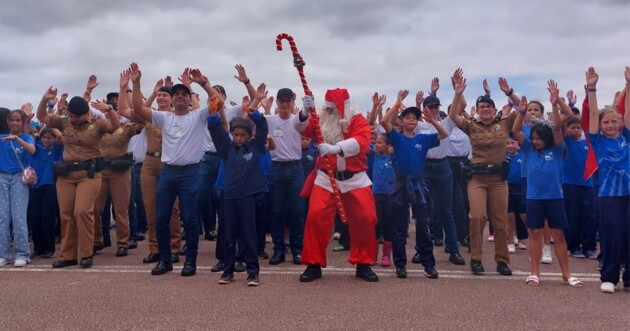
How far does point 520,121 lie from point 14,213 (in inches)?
252

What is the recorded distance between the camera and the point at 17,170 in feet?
22.4

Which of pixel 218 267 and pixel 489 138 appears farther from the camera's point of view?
pixel 218 267

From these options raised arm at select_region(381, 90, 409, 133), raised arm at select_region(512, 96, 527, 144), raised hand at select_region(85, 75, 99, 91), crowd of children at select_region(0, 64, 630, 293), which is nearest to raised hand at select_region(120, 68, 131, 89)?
crowd of children at select_region(0, 64, 630, 293)

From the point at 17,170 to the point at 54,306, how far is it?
9.69ft

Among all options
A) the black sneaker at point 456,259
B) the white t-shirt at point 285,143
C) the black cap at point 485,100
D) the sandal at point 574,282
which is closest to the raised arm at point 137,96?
the white t-shirt at point 285,143

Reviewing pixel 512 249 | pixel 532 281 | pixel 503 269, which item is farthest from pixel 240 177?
pixel 512 249

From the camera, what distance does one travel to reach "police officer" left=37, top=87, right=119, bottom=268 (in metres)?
6.49

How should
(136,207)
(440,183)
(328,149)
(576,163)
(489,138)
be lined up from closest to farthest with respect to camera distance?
(328,149) < (489,138) < (440,183) < (576,163) < (136,207)

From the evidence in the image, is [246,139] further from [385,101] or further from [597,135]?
[597,135]

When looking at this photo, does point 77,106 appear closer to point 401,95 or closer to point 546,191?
point 401,95

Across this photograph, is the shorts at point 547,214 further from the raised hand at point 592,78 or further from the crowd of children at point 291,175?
the raised hand at point 592,78

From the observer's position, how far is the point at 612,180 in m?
5.21

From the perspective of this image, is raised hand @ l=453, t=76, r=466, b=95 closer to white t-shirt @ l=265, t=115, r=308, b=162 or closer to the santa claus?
the santa claus

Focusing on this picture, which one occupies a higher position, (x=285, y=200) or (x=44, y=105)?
(x=44, y=105)
